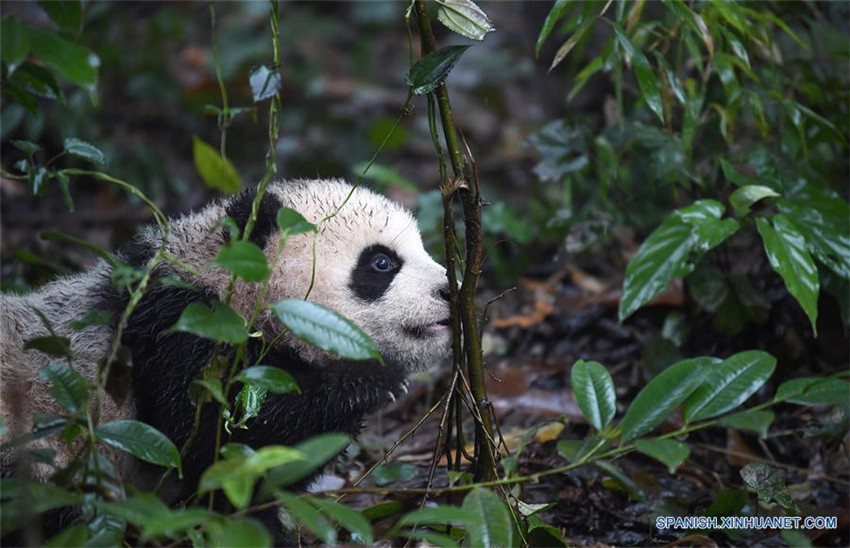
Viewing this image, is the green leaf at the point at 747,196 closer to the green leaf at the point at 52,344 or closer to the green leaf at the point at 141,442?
the green leaf at the point at 141,442

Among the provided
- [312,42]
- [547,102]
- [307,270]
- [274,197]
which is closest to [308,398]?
[307,270]

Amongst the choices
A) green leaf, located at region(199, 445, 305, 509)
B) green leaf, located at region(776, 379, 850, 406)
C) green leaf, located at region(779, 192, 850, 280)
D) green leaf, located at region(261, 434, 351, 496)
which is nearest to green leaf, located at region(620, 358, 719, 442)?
green leaf, located at region(776, 379, 850, 406)

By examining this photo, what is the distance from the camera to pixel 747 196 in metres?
4.09

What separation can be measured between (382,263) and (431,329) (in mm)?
383

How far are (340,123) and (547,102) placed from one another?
2588mm

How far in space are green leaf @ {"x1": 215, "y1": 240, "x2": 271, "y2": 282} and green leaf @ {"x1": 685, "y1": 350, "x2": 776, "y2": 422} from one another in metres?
1.29

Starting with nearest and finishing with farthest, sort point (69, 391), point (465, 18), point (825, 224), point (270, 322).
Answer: point (69, 391) < point (465, 18) < point (270, 322) < point (825, 224)

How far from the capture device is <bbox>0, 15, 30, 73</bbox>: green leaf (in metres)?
2.37

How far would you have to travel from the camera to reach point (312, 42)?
37.6ft

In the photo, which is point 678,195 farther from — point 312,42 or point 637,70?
point 312,42

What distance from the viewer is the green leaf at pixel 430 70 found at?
3096 mm

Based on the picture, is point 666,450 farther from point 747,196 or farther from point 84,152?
point 84,152

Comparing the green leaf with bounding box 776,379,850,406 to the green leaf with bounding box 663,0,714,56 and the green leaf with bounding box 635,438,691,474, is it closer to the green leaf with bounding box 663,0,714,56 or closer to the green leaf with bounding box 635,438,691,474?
the green leaf with bounding box 635,438,691,474

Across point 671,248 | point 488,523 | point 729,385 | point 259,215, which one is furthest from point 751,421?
point 259,215
